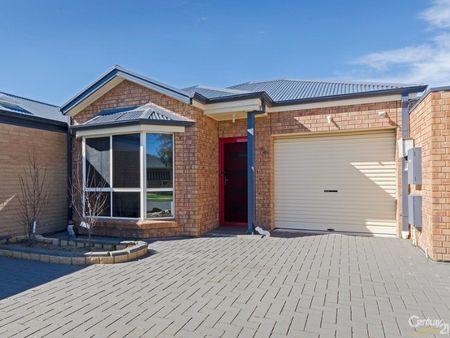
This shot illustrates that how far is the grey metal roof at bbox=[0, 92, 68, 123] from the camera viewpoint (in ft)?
29.6

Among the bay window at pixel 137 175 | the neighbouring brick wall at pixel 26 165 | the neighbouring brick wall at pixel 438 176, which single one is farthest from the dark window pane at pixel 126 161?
the neighbouring brick wall at pixel 438 176

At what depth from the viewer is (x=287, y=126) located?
9250 millimetres

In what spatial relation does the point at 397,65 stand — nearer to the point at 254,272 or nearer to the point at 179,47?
the point at 179,47

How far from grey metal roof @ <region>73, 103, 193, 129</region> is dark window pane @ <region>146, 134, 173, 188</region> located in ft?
1.60

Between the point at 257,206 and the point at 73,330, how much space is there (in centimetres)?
676

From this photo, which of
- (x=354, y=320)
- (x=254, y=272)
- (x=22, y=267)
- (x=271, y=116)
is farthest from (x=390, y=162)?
(x=22, y=267)

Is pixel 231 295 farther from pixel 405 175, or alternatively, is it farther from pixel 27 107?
pixel 27 107

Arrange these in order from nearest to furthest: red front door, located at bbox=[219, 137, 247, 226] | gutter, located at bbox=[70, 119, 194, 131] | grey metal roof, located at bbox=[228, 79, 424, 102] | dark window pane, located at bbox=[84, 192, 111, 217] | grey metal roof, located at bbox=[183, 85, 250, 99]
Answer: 1. gutter, located at bbox=[70, 119, 194, 131]
2. dark window pane, located at bbox=[84, 192, 111, 217]
3. grey metal roof, located at bbox=[228, 79, 424, 102]
4. grey metal roof, located at bbox=[183, 85, 250, 99]
5. red front door, located at bbox=[219, 137, 247, 226]

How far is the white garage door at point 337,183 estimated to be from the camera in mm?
8531

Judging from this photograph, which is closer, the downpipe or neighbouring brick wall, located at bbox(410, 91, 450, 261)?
neighbouring brick wall, located at bbox(410, 91, 450, 261)

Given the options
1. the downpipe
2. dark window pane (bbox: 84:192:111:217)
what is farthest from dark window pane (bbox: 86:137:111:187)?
the downpipe

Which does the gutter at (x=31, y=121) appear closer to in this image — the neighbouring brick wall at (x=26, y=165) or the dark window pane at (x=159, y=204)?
the neighbouring brick wall at (x=26, y=165)

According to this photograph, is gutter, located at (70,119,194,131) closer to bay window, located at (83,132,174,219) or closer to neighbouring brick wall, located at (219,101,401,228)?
bay window, located at (83,132,174,219)

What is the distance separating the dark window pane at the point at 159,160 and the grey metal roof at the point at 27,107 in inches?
151
